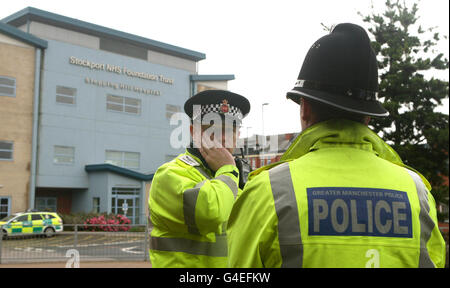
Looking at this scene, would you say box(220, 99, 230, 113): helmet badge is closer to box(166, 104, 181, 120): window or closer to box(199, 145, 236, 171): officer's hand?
box(199, 145, 236, 171): officer's hand

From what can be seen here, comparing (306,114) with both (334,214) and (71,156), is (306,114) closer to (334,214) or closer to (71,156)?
(334,214)

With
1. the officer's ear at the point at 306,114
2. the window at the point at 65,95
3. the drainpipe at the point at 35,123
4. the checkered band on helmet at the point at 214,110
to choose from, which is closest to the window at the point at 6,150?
the drainpipe at the point at 35,123

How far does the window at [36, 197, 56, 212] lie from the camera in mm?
31297

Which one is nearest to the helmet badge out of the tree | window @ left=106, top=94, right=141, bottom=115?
the tree

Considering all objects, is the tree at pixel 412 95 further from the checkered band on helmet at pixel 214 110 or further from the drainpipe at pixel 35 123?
the drainpipe at pixel 35 123

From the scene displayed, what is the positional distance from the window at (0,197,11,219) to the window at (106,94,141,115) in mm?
9315

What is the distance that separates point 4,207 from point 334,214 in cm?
3035

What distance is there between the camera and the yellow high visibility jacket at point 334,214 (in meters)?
1.52

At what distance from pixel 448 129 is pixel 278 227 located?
1393 cm

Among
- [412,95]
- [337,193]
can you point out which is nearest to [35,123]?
[412,95]

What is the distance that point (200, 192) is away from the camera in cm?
246
